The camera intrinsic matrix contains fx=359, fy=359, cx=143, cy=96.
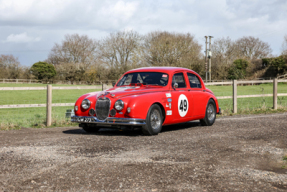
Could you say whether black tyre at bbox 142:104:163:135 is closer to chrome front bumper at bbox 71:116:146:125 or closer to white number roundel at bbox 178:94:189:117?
chrome front bumper at bbox 71:116:146:125

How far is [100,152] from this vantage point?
6254mm

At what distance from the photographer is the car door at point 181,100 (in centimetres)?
920

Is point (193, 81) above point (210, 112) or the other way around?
Result: above

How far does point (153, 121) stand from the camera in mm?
8555

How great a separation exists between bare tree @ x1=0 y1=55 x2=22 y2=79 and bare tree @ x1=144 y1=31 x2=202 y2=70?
24.9 metres

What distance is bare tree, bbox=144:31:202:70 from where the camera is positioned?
54.3 metres

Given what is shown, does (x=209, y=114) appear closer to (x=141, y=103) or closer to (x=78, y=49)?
(x=141, y=103)

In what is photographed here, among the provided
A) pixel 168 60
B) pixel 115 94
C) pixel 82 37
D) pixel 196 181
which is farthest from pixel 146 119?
pixel 82 37

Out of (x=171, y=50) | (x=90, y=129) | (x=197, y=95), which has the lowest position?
(x=90, y=129)

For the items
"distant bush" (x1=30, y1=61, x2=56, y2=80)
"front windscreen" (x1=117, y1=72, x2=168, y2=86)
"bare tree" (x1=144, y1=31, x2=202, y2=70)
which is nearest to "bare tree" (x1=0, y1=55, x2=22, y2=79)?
"distant bush" (x1=30, y1=61, x2=56, y2=80)

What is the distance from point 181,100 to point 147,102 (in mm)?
1458

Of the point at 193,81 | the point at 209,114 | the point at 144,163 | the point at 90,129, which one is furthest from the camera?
the point at 209,114

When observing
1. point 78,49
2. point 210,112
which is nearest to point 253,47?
point 78,49

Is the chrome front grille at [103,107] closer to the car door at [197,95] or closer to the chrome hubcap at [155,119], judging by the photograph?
the chrome hubcap at [155,119]
